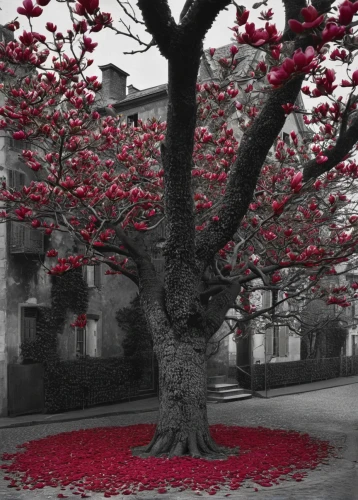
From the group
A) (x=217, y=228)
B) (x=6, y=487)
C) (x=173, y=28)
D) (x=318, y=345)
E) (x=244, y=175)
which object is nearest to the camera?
(x=173, y=28)

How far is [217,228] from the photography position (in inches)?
357

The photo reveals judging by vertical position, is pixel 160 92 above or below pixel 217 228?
above

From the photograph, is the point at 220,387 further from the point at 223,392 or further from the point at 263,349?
the point at 263,349

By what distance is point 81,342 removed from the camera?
19656mm

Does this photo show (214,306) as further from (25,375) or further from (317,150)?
(25,375)

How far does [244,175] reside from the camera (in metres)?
8.40

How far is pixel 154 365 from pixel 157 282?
11.4m

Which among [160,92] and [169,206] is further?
[160,92]

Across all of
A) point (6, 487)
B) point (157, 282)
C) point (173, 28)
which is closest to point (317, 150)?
point (157, 282)

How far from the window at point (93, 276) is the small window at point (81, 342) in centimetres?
161

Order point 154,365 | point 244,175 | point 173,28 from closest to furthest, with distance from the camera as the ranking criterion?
1. point 173,28
2. point 244,175
3. point 154,365

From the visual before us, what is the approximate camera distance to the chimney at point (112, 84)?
24.5 metres

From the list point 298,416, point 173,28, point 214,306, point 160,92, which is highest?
point 160,92

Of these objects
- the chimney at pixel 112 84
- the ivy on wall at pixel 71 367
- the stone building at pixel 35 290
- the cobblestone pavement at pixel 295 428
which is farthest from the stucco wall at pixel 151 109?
the cobblestone pavement at pixel 295 428
